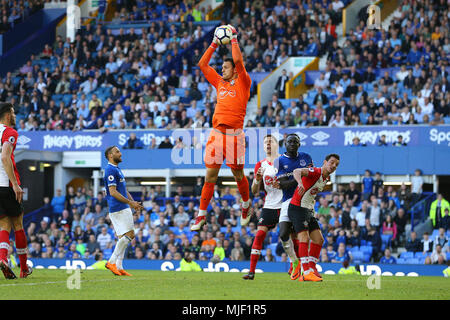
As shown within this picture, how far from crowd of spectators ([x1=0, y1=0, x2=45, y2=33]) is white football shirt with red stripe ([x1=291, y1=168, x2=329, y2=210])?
2918 centimetres

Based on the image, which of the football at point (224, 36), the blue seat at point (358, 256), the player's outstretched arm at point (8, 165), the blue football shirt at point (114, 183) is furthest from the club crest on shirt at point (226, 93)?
the blue seat at point (358, 256)

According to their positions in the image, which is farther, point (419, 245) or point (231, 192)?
point (231, 192)

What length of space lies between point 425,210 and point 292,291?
13.9 meters

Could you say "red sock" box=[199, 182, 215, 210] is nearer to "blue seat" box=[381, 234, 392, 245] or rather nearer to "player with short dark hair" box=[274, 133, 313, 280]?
"player with short dark hair" box=[274, 133, 313, 280]

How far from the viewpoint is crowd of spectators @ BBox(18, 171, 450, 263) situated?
22422 mm

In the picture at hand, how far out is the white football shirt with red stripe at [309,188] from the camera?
1220 centimetres

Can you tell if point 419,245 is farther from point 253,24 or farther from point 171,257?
point 253,24

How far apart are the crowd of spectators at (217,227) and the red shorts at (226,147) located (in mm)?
9576

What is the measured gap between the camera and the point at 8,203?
1166 centimetres

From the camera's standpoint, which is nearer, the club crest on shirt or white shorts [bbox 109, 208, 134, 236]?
the club crest on shirt

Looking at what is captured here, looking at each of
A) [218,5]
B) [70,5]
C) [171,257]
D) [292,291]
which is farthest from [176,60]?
[292,291]

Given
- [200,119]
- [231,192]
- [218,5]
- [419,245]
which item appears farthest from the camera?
[218,5]

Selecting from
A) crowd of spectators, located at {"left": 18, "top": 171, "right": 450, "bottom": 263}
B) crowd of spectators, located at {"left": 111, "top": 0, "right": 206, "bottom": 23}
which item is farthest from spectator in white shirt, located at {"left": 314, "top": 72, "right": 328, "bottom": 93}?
crowd of spectators, located at {"left": 111, "top": 0, "right": 206, "bottom": 23}
